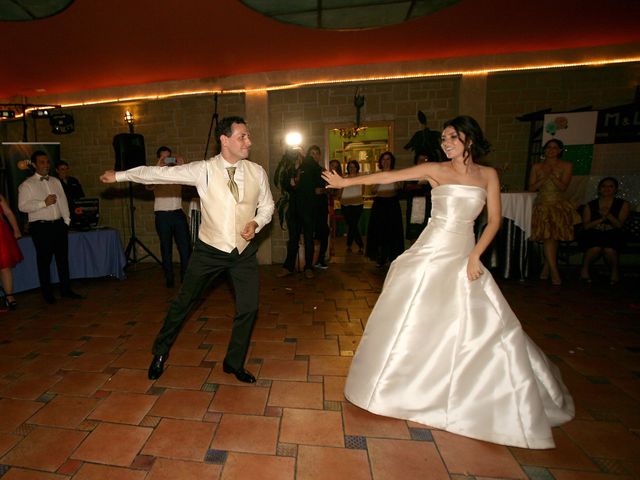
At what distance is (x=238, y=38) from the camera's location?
491 centimetres

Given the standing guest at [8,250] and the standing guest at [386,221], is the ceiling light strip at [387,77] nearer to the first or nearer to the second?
the standing guest at [386,221]

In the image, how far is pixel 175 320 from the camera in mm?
2486

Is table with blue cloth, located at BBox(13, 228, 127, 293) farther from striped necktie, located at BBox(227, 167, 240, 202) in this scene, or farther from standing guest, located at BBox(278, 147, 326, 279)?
striped necktie, located at BBox(227, 167, 240, 202)

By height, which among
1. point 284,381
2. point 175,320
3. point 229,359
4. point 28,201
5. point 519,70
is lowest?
point 284,381

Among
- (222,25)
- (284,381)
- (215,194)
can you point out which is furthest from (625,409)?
(222,25)

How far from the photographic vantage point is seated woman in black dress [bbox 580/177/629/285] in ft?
16.2

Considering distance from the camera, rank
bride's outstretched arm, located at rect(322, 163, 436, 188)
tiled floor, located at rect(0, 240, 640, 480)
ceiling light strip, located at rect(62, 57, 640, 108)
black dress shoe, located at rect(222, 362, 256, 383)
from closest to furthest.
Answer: tiled floor, located at rect(0, 240, 640, 480), bride's outstretched arm, located at rect(322, 163, 436, 188), black dress shoe, located at rect(222, 362, 256, 383), ceiling light strip, located at rect(62, 57, 640, 108)

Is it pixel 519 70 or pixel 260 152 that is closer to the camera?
pixel 519 70

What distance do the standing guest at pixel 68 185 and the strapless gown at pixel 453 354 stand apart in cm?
537

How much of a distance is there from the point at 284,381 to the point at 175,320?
0.91 metres

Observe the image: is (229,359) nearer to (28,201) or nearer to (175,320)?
(175,320)

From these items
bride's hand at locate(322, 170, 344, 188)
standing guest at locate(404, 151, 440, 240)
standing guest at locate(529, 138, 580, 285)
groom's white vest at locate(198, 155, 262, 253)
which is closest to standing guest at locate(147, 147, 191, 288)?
groom's white vest at locate(198, 155, 262, 253)

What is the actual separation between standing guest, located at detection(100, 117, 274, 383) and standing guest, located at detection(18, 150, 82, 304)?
2.75 m

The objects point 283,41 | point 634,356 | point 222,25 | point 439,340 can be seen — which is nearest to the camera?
point 439,340
